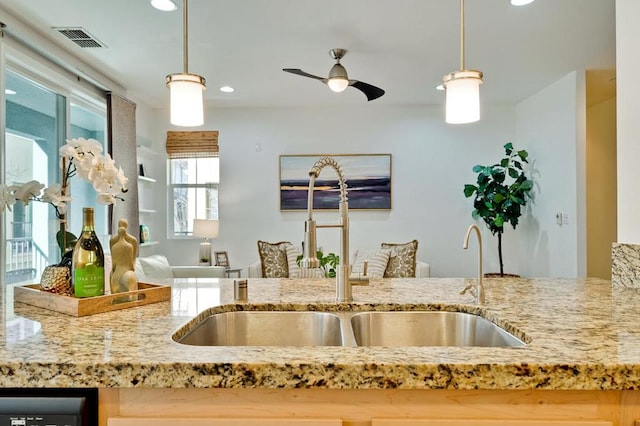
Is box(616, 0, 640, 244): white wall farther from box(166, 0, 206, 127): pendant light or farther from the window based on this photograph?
the window

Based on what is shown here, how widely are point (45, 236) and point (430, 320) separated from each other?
11.0 feet

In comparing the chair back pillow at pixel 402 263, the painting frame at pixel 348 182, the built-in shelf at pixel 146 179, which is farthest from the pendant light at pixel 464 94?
the built-in shelf at pixel 146 179

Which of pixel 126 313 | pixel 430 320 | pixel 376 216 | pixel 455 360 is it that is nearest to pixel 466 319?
pixel 430 320

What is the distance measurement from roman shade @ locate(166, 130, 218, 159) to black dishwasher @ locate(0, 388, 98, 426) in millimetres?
4841

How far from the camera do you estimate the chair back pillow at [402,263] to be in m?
4.19

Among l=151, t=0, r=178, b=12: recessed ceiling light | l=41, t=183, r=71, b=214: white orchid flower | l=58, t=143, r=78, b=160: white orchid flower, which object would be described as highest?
l=151, t=0, r=178, b=12: recessed ceiling light

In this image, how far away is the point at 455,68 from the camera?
3.98 meters

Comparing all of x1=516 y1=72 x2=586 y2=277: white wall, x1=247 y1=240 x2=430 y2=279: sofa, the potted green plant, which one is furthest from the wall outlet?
x1=247 y1=240 x2=430 y2=279: sofa

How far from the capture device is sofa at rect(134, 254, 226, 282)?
378cm

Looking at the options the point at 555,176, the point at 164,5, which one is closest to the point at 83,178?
the point at 164,5

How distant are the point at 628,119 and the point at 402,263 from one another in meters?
2.83

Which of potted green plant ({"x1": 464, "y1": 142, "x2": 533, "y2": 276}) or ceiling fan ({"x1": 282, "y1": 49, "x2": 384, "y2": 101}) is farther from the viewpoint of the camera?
potted green plant ({"x1": 464, "y1": 142, "x2": 533, "y2": 276})

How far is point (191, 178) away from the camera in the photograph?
5.51 metres

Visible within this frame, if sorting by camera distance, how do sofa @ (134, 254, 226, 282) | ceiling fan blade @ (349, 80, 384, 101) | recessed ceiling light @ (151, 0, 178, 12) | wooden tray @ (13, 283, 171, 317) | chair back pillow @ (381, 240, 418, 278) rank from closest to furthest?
wooden tray @ (13, 283, 171, 317) → recessed ceiling light @ (151, 0, 178, 12) → ceiling fan blade @ (349, 80, 384, 101) → sofa @ (134, 254, 226, 282) → chair back pillow @ (381, 240, 418, 278)
